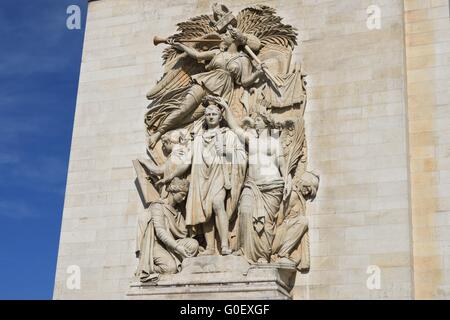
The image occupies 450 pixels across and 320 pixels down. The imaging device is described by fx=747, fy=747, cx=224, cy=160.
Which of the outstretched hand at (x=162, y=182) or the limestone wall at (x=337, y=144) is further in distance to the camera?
the outstretched hand at (x=162, y=182)

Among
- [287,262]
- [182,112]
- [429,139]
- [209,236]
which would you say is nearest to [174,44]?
[182,112]

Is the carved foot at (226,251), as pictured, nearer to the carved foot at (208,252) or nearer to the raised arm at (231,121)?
the carved foot at (208,252)

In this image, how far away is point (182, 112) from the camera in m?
12.5

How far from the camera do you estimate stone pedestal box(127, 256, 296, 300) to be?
35.0ft

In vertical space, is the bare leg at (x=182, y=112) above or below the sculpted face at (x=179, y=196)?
above

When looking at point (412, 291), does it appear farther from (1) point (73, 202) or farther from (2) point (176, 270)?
(1) point (73, 202)

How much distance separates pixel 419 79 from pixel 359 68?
947 millimetres

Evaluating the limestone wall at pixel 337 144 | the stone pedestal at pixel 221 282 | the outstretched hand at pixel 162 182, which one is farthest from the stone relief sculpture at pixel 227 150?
the limestone wall at pixel 337 144

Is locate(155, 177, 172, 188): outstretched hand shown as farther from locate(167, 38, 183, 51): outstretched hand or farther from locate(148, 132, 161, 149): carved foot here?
locate(167, 38, 183, 51): outstretched hand

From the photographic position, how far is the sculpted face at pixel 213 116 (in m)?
12.0

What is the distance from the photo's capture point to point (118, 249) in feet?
40.8

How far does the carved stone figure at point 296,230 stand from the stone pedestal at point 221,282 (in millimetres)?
220
